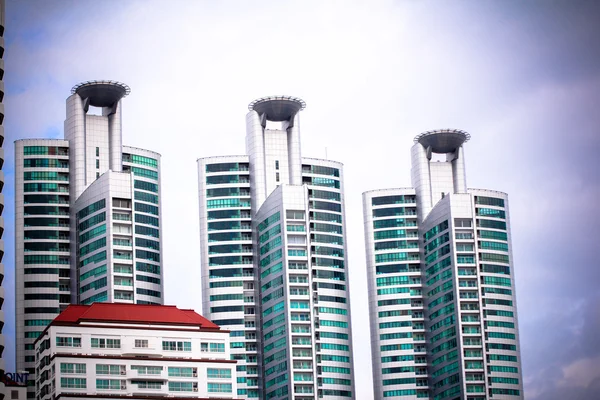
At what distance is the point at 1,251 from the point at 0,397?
17076 millimetres

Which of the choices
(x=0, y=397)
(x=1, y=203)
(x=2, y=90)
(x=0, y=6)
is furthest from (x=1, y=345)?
(x=0, y=6)

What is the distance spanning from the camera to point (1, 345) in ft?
521

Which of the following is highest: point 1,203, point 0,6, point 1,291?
point 0,6

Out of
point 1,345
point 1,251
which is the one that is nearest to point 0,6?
point 1,251

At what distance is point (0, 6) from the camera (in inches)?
6668

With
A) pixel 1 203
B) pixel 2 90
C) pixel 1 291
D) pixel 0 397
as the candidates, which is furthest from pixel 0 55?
pixel 0 397

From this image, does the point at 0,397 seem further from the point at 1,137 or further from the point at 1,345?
the point at 1,137

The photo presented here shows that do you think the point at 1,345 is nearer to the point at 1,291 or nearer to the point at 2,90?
the point at 1,291

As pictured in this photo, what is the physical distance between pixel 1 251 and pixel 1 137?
13.5m

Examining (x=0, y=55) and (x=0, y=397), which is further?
(x=0, y=55)

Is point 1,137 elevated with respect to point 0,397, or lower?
elevated

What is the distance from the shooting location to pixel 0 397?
15812 cm

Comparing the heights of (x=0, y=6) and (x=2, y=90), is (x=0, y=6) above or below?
above

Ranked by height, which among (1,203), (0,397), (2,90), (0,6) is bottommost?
(0,397)
